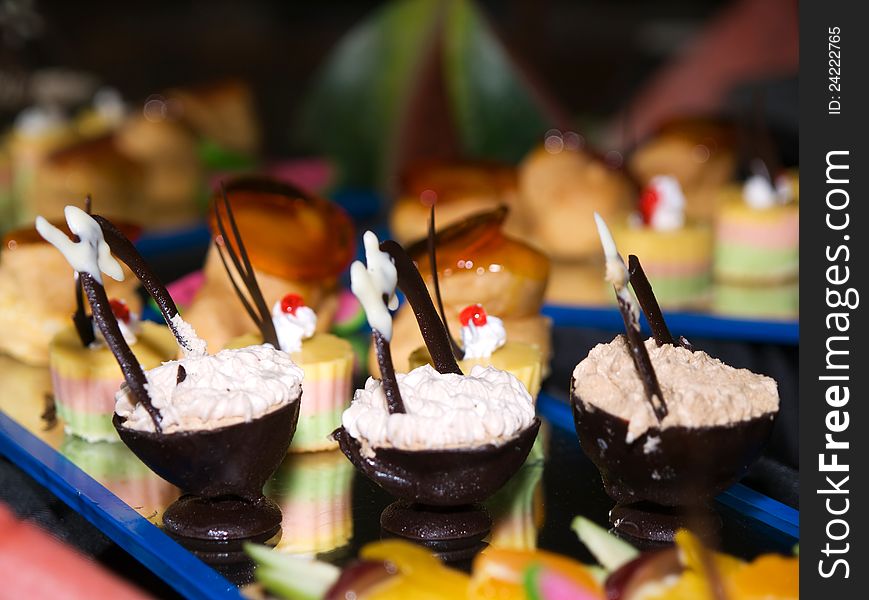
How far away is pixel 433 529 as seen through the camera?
5.47ft

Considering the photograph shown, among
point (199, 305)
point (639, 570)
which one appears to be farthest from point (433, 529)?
point (199, 305)

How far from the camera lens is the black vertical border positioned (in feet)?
4.60

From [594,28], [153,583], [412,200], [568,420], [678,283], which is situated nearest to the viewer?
[153,583]

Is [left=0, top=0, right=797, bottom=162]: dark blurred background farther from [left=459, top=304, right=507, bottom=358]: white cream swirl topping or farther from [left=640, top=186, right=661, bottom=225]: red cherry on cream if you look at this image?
[left=459, top=304, right=507, bottom=358]: white cream swirl topping

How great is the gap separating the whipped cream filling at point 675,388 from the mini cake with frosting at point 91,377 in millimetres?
881

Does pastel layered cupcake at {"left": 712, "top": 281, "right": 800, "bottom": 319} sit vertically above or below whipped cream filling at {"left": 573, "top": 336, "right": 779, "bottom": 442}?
below

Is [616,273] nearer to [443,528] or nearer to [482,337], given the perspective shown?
[443,528]

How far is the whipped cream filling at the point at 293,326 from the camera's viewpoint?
2.05 metres

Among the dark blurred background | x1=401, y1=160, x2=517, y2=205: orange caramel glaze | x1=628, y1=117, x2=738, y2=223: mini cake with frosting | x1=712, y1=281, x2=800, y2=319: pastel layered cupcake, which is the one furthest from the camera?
the dark blurred background

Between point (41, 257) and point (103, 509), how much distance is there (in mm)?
832

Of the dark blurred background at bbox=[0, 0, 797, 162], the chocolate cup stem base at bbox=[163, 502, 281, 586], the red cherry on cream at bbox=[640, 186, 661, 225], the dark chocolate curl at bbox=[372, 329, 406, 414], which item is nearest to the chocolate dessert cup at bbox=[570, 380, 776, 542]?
the dark chocolate curl at bbox=[372, 329, 406, 414]

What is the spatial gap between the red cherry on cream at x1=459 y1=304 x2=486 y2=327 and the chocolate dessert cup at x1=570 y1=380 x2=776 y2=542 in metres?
0.42

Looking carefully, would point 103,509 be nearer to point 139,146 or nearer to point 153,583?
point 153,583

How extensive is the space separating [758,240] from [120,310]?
1.70 metres
